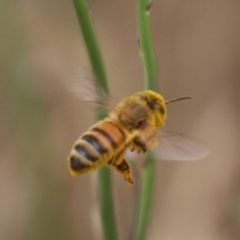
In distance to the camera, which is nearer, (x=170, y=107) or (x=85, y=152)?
(x=85, y=152)

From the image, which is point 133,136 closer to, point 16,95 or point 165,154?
point 165,154

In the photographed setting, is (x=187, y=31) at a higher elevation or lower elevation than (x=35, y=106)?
lower

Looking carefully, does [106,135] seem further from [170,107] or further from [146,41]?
[170,107]

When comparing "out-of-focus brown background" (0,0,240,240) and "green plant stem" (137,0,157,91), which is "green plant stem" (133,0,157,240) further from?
"out-of-focus brown background" (0,0,240,240)

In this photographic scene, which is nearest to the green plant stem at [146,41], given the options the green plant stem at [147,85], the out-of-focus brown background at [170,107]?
the green plant stem at [147,85]

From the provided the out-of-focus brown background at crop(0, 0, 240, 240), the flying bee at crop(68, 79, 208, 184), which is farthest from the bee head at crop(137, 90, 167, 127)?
the out-of-focus brown background at crop(0, 0, 240, 240)

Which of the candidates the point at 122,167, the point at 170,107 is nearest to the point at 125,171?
the point at 122,167

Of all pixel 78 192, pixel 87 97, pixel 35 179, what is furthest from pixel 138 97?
pixel 78 192
